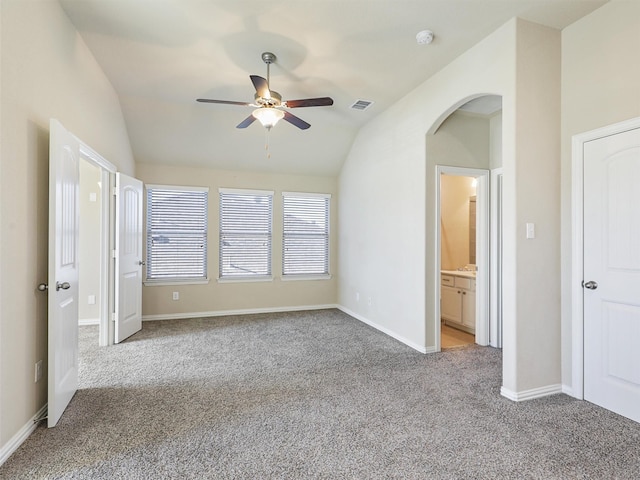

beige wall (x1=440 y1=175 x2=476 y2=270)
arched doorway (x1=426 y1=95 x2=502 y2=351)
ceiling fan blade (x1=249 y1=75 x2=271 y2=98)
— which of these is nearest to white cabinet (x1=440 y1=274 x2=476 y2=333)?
arched doorway (x1=426 y1=95 x2=502 y2=351)

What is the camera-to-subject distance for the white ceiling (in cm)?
264

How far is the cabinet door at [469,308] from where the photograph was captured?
15.0 ft

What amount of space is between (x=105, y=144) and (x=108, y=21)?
4.80 ft

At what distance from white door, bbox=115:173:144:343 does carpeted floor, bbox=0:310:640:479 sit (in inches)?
25.2

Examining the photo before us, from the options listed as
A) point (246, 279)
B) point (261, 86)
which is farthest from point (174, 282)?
point (261, 86)

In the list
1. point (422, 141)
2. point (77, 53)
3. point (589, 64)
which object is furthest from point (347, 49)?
point (77, 53)

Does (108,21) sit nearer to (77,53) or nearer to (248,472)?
(77,53)

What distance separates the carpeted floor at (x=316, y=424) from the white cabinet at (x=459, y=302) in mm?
886

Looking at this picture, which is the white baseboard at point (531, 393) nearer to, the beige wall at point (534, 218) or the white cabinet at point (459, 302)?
the beige wall at point (534, 218)

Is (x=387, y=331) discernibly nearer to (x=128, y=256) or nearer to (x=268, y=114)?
(x=268, y=114)

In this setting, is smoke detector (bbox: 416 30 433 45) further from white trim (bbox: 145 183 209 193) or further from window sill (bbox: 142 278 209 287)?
window sill (bbox: 142 278 209 287)

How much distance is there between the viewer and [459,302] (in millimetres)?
4859

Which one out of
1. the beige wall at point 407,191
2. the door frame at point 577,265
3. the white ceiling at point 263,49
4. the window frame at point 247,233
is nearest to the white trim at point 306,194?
the window frame at point 247,233

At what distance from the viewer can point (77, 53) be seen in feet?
9.89
